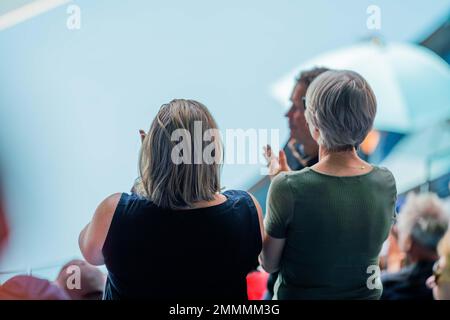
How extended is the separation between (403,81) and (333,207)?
0.87 meters

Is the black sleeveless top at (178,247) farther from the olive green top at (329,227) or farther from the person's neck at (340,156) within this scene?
the person's neck at (340,156)

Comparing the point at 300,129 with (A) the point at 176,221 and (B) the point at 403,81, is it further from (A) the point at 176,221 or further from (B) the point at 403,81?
(A) the point at 176,221

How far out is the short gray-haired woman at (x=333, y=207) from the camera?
1.74 metres

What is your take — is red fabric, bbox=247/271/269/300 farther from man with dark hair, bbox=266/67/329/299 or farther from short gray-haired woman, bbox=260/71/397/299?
short gray-haired woman, bbox=260/71/397/299

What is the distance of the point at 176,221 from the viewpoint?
1.71 m

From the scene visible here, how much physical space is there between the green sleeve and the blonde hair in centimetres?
17

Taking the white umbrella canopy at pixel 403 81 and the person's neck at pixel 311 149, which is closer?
the person's neck at pixel 311 149

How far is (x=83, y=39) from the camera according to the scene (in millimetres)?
2195

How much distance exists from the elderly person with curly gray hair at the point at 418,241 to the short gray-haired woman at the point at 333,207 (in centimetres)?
46

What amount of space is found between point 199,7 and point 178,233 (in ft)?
2.89

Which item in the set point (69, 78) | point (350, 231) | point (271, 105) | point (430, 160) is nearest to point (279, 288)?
point (350, 231)
